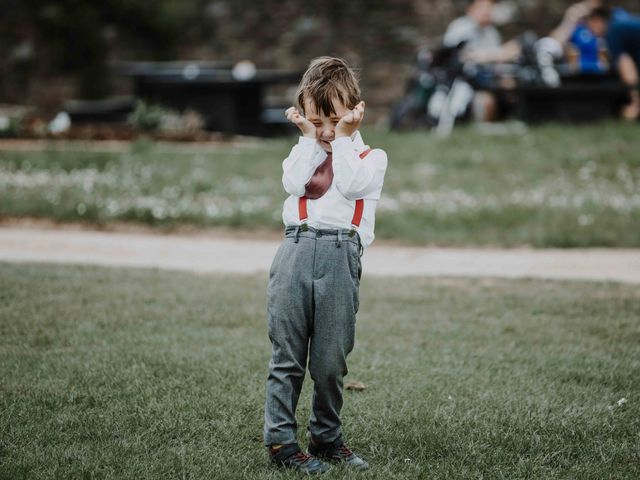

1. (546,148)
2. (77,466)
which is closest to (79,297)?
(77,466)

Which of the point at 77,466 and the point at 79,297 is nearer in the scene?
the point at 77,466

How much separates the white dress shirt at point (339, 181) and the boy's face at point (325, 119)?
2.0 inches

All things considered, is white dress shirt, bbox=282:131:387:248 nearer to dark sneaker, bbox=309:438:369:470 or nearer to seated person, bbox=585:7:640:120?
Result: dark sneaker, bbox=309:438:369:470

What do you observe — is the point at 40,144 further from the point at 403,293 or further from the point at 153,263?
the point at 403,293

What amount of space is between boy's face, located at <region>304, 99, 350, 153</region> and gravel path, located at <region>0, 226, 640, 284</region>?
431 centimetres

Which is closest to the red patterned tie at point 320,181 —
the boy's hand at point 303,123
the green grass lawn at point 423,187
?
Answer: the boy's hand at point 303,123

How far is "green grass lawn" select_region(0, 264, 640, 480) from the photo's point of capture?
11.2ft

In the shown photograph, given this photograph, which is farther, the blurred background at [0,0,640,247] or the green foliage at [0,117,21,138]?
the green foliage at [0,117,21,138]

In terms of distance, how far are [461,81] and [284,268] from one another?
11448 millimetres

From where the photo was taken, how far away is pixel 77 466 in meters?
3.27

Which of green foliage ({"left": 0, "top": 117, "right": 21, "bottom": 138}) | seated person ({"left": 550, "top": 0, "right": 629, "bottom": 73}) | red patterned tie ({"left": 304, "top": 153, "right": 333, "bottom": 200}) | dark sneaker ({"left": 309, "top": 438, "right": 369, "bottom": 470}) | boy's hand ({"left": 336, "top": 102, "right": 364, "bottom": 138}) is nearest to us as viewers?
boy's hand ({"left": 336, "top": 102, "right": 364, "bottom": 138})

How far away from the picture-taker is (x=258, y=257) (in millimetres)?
8320

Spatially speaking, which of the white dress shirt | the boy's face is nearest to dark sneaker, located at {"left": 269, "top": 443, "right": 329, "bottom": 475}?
the white dress shirt

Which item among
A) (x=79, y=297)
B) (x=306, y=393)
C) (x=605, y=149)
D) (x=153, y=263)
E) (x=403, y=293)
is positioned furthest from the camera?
(x=605, y=149)
